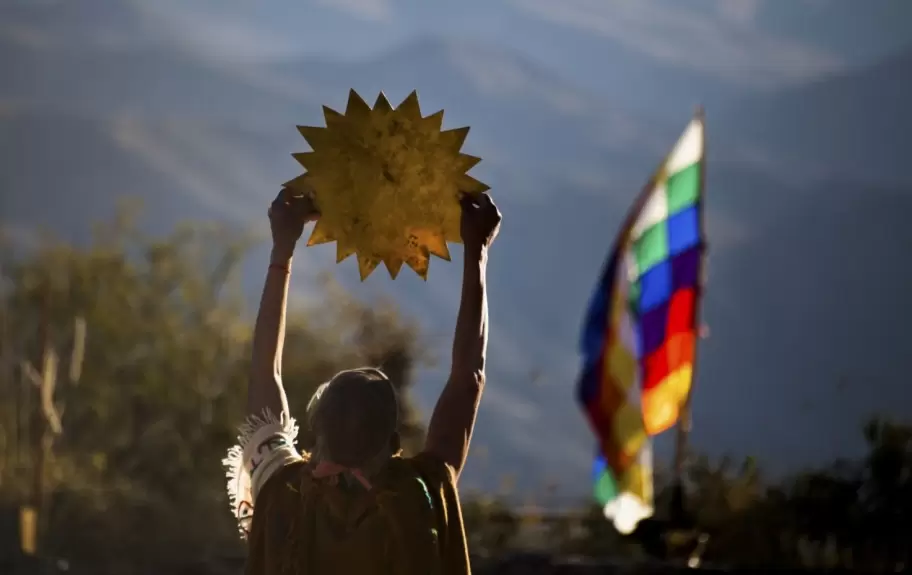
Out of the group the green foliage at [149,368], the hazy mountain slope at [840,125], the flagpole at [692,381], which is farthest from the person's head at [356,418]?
the hazy mountain slope at [840,125]

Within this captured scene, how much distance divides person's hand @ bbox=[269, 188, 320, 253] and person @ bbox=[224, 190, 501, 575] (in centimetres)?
21

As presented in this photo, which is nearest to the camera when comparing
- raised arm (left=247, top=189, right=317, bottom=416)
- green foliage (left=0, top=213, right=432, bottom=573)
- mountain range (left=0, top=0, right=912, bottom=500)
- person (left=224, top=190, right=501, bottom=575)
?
person (left=224, top=190, right=501, bottom=575)

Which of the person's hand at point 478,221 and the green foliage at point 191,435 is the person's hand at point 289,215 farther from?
the green foliage at point 191,435

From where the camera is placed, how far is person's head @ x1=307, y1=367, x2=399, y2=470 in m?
1.17

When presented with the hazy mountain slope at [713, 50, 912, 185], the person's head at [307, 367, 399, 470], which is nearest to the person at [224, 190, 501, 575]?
the person's head at [307, 367, 399, 470]

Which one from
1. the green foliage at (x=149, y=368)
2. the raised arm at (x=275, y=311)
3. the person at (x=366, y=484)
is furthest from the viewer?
the green foliage at (x=149, y=368)

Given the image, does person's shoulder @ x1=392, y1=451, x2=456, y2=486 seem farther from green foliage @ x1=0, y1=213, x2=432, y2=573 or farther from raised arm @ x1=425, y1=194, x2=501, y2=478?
green foliage @ x1=0, y1=213, x2=432, y2=573

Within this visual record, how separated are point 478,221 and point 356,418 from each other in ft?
0.85

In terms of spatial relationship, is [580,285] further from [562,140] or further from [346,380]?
[346,380]

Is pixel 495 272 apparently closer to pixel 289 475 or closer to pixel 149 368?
pixel 149 368

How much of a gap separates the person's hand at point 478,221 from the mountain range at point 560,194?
6260mm

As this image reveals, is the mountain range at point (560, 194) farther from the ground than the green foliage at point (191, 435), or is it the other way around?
the mountain range at point (560, 194)

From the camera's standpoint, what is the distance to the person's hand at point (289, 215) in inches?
52.7

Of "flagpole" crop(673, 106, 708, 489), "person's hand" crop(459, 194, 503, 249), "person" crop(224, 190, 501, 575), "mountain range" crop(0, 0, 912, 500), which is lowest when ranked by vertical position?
"person" crop(224, 190, 501, 575)
